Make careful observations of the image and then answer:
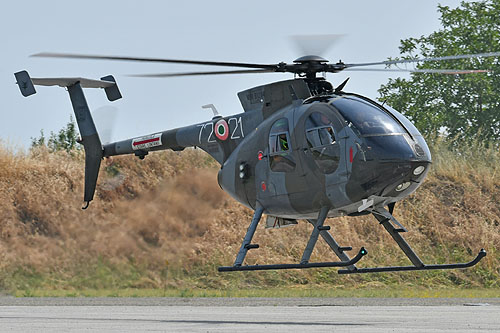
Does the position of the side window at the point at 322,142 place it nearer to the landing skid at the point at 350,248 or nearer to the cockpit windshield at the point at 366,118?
the cockpit windshield at the point at 366,118

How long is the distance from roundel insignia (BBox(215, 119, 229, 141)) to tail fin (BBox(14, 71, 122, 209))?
4.50 metres

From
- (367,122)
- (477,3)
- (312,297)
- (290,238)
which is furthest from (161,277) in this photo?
(477,3)

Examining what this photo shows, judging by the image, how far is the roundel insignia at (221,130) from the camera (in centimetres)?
1736

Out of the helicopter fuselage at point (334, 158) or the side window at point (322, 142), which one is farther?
the side window at point (322, 142)

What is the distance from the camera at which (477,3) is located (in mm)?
41344

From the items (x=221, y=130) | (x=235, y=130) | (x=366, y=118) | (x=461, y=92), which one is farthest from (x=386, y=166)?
(x=461, y=92)

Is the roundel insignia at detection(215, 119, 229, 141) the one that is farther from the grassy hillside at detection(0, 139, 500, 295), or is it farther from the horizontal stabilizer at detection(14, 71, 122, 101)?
the grassy hillside at detection(0, 139, 500, 295)

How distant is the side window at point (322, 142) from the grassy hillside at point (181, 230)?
321 inches

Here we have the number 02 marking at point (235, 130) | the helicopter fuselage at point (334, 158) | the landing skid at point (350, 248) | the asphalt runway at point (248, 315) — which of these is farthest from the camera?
the number 02 marking at point (235, 130)

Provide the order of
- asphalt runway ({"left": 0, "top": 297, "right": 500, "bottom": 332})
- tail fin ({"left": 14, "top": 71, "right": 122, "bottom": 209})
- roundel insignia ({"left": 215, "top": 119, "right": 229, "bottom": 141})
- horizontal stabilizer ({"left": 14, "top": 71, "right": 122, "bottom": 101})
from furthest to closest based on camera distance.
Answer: tail fin ({"left": 14, "top": 71, "right": 122, "bottom": 209})
horizontal stabilizer ({"left": 14, "top": 71, "right": 122, "bottom": 101})
roundel insignia ({"left": 215, "top": 119, "right": 229, "bottom": 141})
asphalt runway ({"left": 0, "top": 297, "right": 500, "bottom": 332})

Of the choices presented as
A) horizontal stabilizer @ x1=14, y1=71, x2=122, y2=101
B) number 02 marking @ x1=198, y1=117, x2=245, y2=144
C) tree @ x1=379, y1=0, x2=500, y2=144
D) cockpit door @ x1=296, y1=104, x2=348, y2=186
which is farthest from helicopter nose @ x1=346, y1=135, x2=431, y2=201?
tree @ x1=379, y1=0, x2=500, y2=144

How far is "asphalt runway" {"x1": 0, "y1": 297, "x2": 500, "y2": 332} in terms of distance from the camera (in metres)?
13.1

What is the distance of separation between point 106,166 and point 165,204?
33.1ft

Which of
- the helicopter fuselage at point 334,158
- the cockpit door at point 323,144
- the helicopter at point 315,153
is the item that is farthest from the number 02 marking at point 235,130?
the cockpit door at point 323,144
